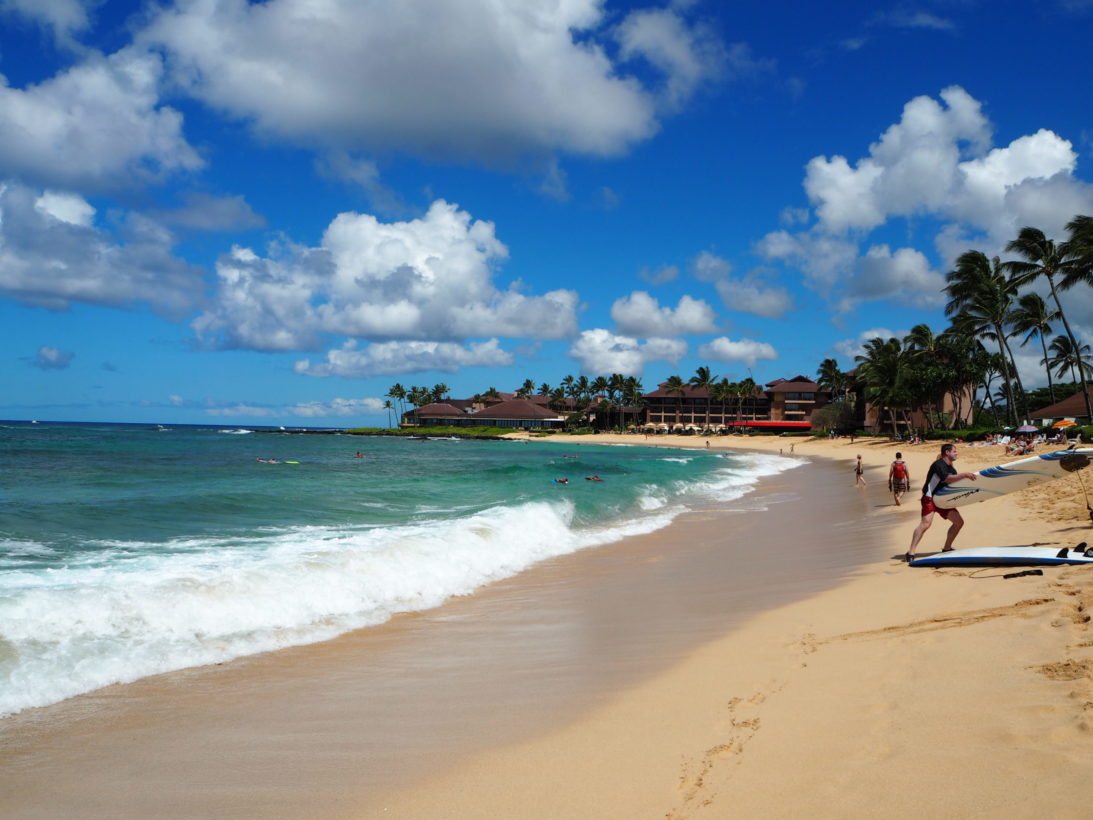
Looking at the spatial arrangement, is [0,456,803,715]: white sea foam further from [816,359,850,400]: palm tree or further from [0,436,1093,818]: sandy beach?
[816,359,850,400]: palm tree

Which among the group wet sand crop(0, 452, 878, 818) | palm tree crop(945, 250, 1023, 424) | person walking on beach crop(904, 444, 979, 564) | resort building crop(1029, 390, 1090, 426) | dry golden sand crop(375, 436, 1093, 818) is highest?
palm tree crop(945, 250, 1023, 424)

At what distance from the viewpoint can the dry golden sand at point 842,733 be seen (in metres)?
3.32

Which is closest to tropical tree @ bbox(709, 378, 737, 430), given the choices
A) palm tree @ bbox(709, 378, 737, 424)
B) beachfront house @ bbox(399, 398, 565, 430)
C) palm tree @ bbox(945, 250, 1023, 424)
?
palm tree @ bbox(709, 378, 737, 424)

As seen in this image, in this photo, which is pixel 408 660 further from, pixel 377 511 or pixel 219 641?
pixel 377 511

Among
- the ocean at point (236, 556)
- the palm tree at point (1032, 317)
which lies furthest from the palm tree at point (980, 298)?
the ocean at point (236, 556)

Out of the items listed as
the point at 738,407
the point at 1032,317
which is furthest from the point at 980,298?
the point at 738,407

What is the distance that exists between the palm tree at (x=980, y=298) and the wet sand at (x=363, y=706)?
4909 centimetres

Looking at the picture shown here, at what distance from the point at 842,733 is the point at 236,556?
964cm

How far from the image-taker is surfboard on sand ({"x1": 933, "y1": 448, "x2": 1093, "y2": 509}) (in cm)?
1022

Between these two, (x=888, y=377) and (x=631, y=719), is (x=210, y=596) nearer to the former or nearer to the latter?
(x=631, y=719)

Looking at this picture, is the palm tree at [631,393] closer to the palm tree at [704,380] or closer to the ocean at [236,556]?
the palm tree at [704,380]

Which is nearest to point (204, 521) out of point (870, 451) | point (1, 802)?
point (1, 802)

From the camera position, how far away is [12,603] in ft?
23.9

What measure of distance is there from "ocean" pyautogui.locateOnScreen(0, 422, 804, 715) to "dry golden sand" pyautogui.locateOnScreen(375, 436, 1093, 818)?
4073mm
